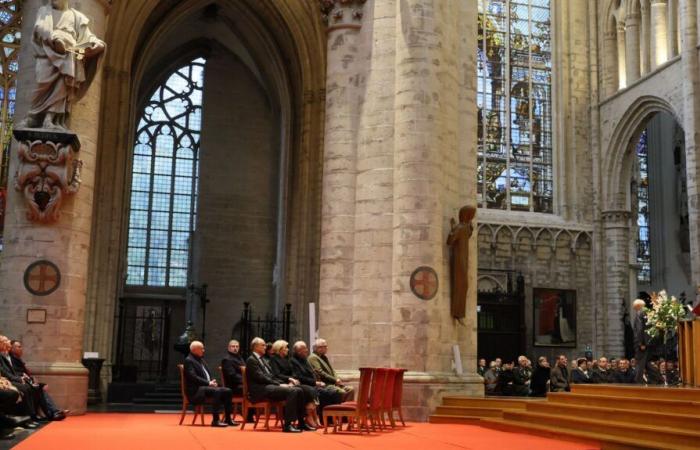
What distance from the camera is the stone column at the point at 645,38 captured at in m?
27.7

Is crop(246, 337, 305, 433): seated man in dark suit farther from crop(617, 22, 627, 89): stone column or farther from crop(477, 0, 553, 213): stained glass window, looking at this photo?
crop(617, 22, 627, 89): stone column

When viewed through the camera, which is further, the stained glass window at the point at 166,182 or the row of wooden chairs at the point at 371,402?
the stained glass window at the point at 166,182

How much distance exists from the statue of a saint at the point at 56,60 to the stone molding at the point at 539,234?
1640cm

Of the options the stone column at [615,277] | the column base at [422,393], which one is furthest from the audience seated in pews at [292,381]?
the stone column at [615,277]

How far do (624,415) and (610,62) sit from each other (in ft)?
67.3

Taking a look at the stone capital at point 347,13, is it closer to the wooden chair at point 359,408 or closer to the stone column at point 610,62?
the wooden chair at point 359,408

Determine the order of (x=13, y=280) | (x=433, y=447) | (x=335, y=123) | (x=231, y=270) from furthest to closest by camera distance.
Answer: (x=231, y=270) → (x=335, y=123) → (x=13, y=280) → (x=433, y=447)

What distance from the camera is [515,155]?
29.2 meters

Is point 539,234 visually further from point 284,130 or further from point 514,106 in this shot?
point 284,130

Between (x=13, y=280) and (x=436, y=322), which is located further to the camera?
(x=436, y=322)

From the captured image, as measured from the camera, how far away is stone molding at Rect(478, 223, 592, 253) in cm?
2788

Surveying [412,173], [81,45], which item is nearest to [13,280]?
[81,45]

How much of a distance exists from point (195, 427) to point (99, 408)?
546 centimetres

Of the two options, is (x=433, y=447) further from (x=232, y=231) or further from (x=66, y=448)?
(x=232, y=231)
